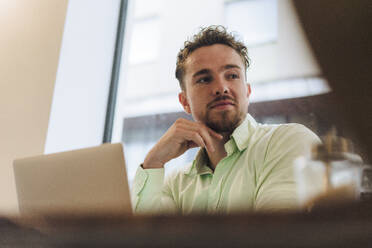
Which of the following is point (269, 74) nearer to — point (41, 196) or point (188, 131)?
point (188, 131)

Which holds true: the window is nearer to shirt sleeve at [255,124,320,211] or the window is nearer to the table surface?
shirt sleeve at [255,124,320,211]

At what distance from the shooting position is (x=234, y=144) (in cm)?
148

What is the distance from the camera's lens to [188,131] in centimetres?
146

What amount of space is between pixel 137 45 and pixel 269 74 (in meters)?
1.04

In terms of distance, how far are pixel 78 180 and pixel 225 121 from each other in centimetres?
81

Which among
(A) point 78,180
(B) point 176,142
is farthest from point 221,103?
(A) point 78,180

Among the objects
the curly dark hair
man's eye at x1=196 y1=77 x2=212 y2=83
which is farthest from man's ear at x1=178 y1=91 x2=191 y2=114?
man's eye at x1=196 y1=77 x2=212 y2=83

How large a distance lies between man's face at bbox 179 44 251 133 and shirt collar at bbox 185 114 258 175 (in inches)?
2.3

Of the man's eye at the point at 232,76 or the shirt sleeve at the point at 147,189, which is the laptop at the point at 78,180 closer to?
the shirt sleeve at the point at 147,189

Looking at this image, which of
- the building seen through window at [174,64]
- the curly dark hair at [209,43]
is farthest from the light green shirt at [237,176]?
the building seen through window at [174,64]

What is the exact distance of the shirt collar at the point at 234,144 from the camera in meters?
1.47

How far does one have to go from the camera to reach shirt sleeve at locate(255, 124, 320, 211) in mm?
1098

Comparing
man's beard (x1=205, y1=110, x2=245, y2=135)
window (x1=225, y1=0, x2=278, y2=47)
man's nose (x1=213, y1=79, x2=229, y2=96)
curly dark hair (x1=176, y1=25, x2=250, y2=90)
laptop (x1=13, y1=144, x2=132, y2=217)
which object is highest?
window (x1=225, y1=0, x2=278, y2=47)

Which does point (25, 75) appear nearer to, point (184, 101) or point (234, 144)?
point (184, 101)
